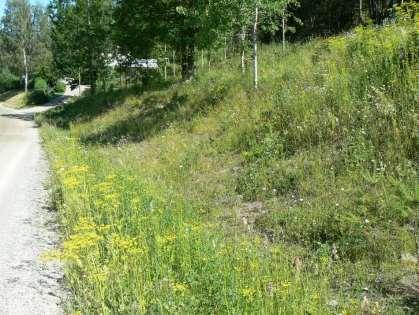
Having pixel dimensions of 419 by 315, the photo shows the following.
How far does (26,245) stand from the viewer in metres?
7.42

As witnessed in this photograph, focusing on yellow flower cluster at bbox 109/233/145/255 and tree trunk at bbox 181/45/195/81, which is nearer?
yellow flower cluster at bbox 109/233/145/255

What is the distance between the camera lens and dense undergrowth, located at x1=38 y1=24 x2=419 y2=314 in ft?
16.0

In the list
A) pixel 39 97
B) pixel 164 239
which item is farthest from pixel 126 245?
pixel 39 97

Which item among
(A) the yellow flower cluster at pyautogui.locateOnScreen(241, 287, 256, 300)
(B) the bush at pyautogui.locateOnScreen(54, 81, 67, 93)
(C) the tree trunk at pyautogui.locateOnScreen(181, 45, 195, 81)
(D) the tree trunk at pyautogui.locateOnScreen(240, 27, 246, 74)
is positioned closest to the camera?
(A) the yellow flower cluster at pyautogui.locateOnScreen(241, 287, 256, 300)

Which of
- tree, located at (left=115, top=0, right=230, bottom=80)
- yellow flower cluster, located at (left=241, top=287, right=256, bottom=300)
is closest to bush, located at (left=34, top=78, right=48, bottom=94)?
tree, located at (left=115, top=0, right=230, bottom=80)

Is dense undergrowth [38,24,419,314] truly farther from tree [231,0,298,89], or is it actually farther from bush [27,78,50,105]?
bush [27,78,50,105]

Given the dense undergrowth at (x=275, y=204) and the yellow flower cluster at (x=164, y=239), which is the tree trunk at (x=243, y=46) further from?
the yellow flower cluster at (x=164, y=239)

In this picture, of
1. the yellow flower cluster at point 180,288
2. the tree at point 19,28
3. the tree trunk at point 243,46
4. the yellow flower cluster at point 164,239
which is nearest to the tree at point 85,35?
the tree trunk at point 243,46

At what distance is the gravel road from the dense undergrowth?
1.09ft

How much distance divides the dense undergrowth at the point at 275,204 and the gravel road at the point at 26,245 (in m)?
0.33

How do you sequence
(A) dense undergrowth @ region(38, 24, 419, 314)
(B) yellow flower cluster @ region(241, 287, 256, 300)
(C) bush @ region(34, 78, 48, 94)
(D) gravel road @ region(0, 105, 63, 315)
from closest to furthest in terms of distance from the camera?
(B) yellow flower cluster @ region(241, 287, 256, 300), (A) dense undergrowth @ region(38, 24, 419, 314), (D) gravel road @ region(0, 105, 63, 315), (C) bush @ region(34, 78, 48, 94)

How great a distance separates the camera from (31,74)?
83188 millimetres

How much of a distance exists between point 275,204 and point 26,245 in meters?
3.62

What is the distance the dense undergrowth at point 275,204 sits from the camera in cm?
488
